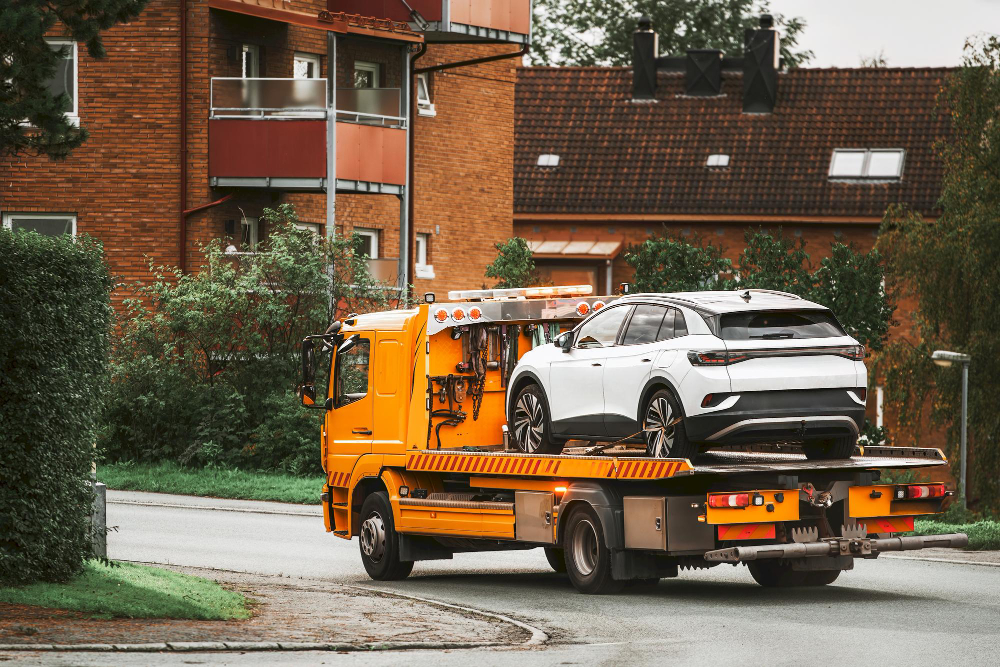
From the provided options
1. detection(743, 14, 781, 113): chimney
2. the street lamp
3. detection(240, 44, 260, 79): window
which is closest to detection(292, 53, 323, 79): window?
detection(240, 44, 260, 79): window

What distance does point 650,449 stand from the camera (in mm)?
15539

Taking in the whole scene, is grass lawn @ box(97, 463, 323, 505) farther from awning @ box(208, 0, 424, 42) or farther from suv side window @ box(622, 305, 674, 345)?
suv side window @ box(622, 305, 674, 345)

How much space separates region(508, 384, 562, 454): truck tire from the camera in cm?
1702

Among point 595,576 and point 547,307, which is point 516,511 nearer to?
point 595,576

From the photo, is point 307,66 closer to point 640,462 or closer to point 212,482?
point 212,482

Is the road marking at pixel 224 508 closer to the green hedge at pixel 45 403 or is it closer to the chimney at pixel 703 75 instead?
the green hedge at pixel 45 403

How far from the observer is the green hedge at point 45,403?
43.0ft

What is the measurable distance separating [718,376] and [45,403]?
5.45 metres

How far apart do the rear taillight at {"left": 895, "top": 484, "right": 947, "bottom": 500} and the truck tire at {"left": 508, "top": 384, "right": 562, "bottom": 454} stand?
3.22m

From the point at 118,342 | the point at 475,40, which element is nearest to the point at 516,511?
the point at 118,342

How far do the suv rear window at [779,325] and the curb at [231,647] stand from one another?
4002 mm

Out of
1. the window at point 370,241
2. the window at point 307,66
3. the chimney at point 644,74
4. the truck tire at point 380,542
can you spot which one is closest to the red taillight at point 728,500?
the truck tire at point 380,542

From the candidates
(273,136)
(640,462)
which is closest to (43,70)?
(640,462)

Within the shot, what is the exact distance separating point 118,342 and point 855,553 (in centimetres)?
1903
